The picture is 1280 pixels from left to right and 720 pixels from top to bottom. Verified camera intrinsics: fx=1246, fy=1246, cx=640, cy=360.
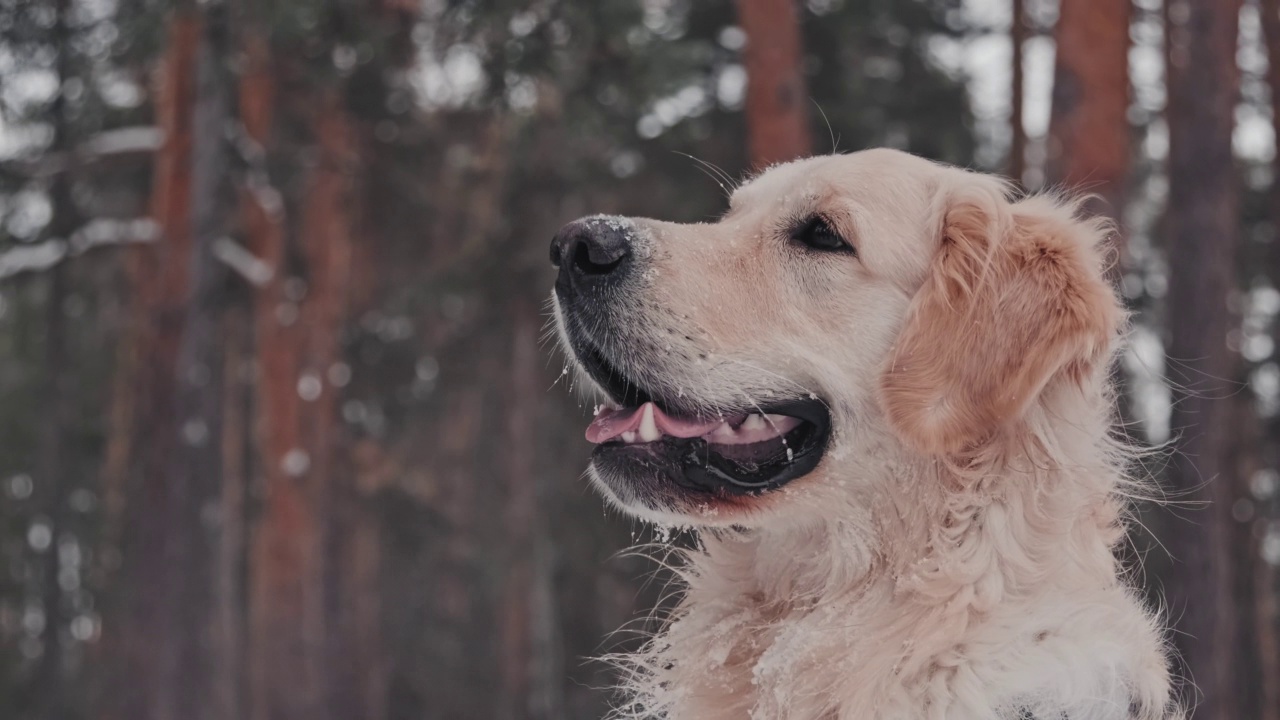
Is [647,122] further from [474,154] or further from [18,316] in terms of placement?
[18,316]

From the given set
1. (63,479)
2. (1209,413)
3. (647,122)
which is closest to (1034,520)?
(1209,413)

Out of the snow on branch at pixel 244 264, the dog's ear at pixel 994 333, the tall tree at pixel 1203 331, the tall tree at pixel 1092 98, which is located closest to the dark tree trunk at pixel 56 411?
the snow on branch at pixel 244 264

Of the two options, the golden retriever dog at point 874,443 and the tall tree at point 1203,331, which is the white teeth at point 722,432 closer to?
the golden retriever dog at point 874,443

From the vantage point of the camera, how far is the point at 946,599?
302cm

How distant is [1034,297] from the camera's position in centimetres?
307

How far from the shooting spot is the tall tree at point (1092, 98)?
290 inches

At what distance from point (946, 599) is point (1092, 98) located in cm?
536

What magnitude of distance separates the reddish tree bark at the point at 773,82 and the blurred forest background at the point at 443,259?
0.03 meters

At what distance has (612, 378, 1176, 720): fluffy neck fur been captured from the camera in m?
2.91

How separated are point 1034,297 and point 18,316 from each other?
854 inches

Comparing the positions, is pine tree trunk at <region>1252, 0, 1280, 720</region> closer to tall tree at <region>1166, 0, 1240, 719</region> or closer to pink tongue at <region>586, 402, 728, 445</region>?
tall tree at <region>1166, 0, 1240, 719</region>

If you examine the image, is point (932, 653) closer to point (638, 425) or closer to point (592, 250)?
point (638, 425)

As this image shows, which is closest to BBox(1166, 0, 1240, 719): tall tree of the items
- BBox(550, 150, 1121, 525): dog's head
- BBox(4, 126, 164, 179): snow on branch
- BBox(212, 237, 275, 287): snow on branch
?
BBox(550, 150, 1121, 525): dog's head

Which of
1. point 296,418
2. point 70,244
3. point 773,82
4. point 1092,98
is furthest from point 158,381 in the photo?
point 1092,98
